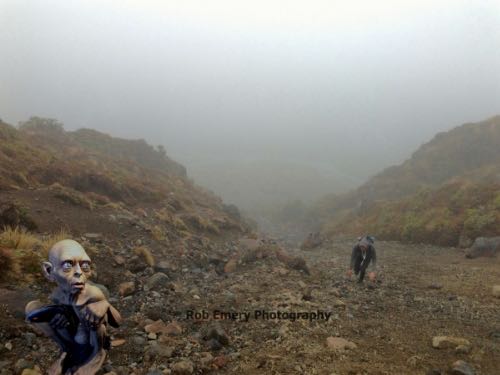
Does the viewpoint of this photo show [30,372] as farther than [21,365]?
No

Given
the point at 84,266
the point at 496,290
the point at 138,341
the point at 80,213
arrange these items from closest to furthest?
the point at 84,266, the point at 138,341, the point at 496,290, the point at 80,213

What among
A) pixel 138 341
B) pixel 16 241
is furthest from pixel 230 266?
pixel 16 241

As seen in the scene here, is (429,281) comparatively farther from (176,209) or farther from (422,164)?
(422,164)

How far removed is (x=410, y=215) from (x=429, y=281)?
32.1 ft

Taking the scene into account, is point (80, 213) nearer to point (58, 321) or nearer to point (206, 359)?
point (206, 359)

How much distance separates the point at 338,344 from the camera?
6.77m

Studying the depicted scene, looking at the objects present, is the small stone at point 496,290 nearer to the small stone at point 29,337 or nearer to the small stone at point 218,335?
the small stone at point 218,335

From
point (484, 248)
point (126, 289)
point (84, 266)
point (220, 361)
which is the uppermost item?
point (84, 266)

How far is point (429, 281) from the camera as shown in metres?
12.2

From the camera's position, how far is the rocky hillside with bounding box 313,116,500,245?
17875 millimetres

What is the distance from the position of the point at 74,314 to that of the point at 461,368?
18.6 feet

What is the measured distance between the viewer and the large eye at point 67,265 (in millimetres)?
3250

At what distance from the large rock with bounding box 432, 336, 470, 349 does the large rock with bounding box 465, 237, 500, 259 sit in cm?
912

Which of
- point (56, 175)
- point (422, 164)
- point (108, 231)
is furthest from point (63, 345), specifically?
point (422, 164)
